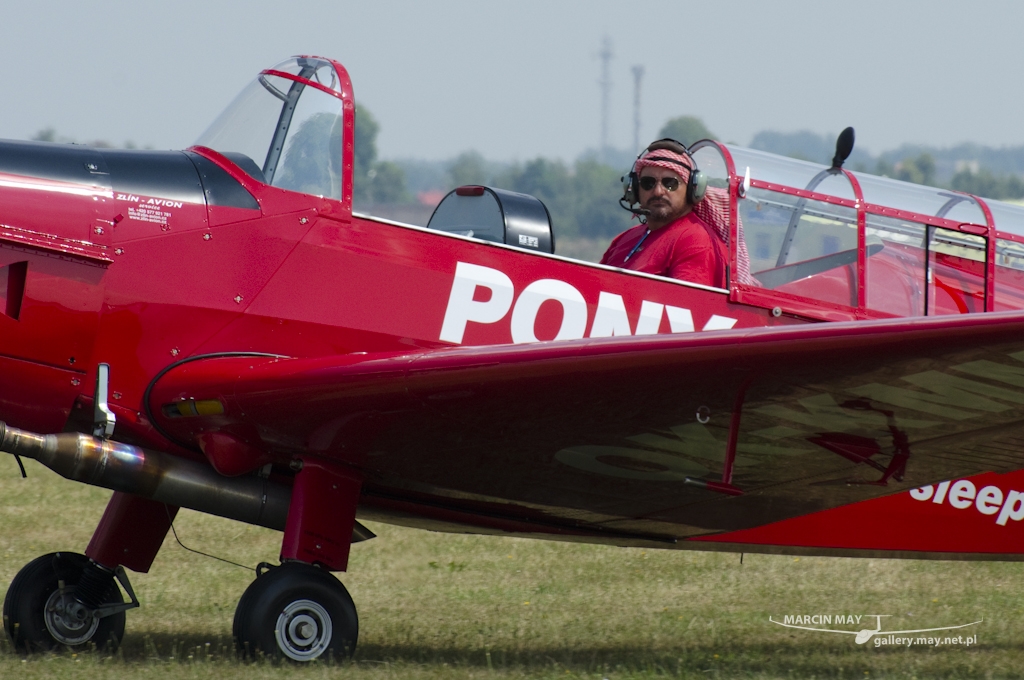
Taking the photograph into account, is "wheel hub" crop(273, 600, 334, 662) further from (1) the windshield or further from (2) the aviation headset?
(2) the aviation headset

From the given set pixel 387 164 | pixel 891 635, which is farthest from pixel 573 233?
pixel 891 635

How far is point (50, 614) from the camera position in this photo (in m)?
5.85

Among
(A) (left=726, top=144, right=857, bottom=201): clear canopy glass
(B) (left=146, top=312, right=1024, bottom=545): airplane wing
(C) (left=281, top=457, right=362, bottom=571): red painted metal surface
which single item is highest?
(A) (left=726, top=144, right=857, bottom=201): clear canopy glass

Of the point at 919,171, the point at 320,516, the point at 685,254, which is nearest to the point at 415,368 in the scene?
the point at 320,516

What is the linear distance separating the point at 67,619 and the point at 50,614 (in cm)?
9

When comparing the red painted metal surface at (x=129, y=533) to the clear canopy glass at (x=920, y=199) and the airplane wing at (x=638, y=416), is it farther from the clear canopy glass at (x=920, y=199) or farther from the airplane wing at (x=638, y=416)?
the clear canopy glass at (x=920, y=199)

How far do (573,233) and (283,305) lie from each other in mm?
54179

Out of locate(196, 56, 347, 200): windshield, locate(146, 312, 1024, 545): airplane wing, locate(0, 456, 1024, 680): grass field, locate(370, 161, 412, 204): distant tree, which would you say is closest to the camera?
locate(146, 312, 1024, 545): airplane wing

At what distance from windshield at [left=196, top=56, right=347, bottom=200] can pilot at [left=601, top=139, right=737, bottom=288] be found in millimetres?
1604

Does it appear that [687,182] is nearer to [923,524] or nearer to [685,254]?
[685,254]

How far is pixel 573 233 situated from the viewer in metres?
59.0

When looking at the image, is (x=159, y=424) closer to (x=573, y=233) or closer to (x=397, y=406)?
(x=397, y=406)

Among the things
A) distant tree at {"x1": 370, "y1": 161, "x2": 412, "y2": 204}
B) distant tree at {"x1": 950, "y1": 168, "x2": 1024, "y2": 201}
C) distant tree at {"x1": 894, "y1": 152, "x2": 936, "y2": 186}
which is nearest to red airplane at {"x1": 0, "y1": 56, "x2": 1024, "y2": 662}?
distant tree at {"x1": 370, "y1": 161, "x2": 412, "y2": 204}

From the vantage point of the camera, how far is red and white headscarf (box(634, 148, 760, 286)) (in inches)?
228
